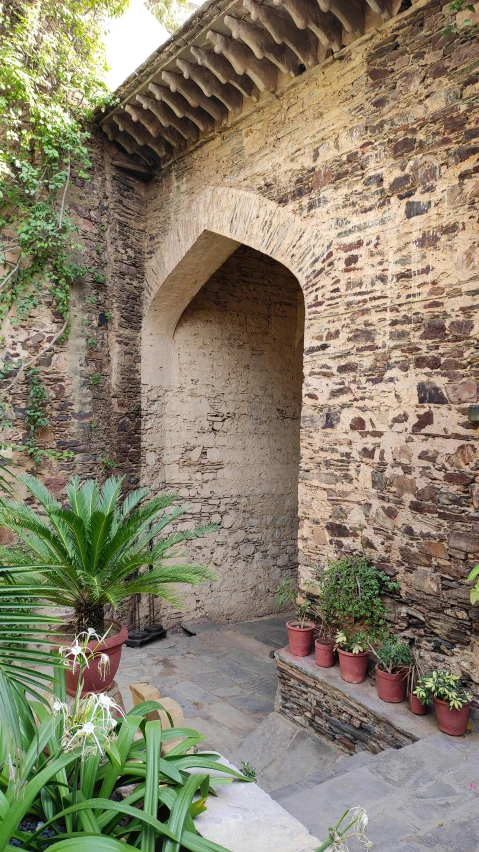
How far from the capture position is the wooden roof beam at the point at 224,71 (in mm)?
4757

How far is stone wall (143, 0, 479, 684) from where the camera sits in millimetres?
3490

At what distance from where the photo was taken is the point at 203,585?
6.94m

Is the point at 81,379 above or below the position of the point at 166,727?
above

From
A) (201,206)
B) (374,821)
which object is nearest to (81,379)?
(201,206)

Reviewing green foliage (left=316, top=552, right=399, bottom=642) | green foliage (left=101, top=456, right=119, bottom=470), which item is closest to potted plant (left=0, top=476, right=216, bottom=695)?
green foliage (left=316, top=552, right=399, bottom=642)

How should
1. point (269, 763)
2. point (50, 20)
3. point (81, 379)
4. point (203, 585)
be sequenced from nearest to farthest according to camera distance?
point (269, 763), point (50, 20), point (81, 379), point (203, 585)

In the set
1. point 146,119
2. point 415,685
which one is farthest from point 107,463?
point 415,685

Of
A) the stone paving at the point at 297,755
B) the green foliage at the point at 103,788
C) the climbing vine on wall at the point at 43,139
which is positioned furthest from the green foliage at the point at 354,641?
the climbing vine on wall at the point at 43,139

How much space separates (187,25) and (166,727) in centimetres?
510

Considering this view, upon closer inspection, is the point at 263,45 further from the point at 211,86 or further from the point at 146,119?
the point at 146,119

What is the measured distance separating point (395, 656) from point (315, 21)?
4.53m

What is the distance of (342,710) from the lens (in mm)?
3869

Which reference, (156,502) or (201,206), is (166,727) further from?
(201,206)

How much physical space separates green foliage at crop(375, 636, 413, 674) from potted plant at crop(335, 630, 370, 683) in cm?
21
